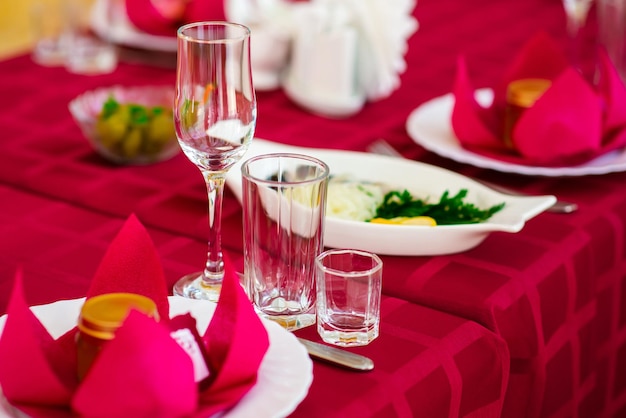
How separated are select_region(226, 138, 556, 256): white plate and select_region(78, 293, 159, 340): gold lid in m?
0.34

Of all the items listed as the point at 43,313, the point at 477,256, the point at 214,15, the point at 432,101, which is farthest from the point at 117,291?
the point at 214,15

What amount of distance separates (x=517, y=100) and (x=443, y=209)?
0.29m

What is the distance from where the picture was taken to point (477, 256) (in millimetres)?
1079

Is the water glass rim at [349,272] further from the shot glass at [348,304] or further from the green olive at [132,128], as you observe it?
the green olive at [132,128]

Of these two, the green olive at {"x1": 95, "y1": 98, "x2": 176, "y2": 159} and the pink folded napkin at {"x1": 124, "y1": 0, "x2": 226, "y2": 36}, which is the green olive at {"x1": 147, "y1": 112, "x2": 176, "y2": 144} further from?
the pink folded napkin at {"x1": 124, "y1": 0, "x2": 226, "y2": 36}

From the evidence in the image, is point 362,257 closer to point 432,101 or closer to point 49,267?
point 49,267

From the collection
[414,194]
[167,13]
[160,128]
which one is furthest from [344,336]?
[167,13]

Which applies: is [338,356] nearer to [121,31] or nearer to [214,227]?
[214,227]

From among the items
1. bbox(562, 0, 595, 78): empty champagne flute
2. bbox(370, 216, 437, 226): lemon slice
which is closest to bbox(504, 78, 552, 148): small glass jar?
bbox(370, 216, 437, 226): lemon slice

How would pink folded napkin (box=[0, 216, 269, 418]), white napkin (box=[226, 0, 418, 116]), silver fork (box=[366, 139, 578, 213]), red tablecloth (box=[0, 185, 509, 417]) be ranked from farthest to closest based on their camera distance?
1. white napkin (box=[226, 0, 418, 116])
2. silver fork (box=[366, 139, 578, 213])
3. red tablecloth (box=[0, 185, 509, 417])
4. pink folded napkin (box=[0, 216, 269, 418])

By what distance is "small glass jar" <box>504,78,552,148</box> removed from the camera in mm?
1338

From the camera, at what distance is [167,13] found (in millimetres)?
1790

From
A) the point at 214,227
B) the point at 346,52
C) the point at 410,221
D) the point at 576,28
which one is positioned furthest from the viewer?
the point at 576,28

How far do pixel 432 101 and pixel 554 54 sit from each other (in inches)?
7.7
